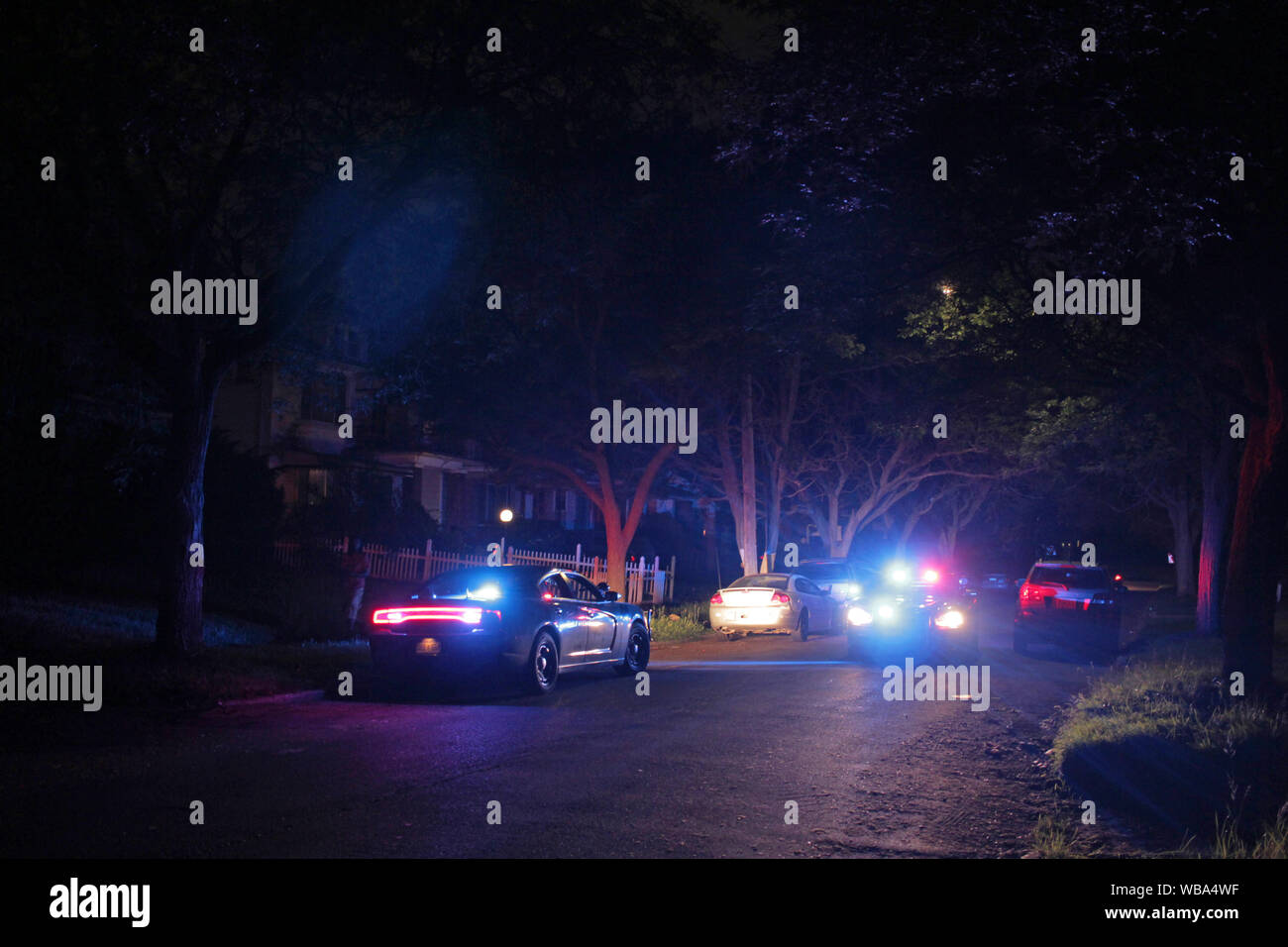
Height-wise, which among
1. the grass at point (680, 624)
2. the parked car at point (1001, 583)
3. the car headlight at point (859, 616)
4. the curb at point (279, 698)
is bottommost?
the parked car at point (1001, 583)

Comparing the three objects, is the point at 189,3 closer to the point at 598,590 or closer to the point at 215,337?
the point at 215,337

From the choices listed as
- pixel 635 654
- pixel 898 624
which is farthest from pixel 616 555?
pixel 635 654

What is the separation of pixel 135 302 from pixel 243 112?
3.55 m

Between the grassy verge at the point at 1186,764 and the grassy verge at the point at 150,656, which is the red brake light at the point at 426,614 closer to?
the grassy verge at the point at 150,656

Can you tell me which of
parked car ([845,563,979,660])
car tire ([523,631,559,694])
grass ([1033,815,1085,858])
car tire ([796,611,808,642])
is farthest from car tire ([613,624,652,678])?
grass ([1033,815,1085,858])

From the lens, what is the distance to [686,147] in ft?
74.1

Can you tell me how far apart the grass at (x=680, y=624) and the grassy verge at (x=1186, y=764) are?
12566mm

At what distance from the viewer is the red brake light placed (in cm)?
1314

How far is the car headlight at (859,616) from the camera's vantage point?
2375 centimetres

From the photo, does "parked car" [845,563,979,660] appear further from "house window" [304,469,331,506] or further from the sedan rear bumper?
"house window" [304,469,331,506]

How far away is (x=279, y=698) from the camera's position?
12.7 metres

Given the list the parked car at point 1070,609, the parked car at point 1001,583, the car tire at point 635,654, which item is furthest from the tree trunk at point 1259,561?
the parked car at point 1001,583

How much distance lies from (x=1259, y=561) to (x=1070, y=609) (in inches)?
330

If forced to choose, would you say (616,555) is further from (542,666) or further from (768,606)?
(542,666)
